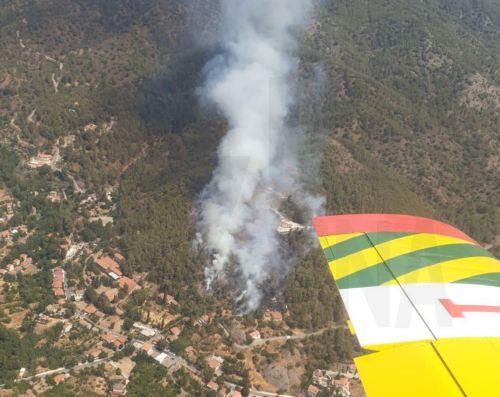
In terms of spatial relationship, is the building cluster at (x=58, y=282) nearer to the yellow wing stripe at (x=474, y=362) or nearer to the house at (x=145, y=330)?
the house at (x=145, y=330)

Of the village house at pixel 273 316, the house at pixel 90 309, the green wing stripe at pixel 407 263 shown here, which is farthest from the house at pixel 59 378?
the green wing stripe at pixel 407 263

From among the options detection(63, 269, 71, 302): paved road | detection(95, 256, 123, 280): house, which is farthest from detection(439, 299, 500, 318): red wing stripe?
detection(63, 269, 71, 302): paved road

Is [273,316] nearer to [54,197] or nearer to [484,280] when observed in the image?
[54,197]

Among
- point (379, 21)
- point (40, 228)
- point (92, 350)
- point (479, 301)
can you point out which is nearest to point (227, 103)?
point (40, 228)

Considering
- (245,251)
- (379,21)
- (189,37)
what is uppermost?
(379,21)

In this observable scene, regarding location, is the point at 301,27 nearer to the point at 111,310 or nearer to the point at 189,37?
the point at 189,37

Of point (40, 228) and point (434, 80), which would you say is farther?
point (434, 80)

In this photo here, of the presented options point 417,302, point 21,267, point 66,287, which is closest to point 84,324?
point 66,287

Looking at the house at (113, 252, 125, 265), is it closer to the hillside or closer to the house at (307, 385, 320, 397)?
the hillside
